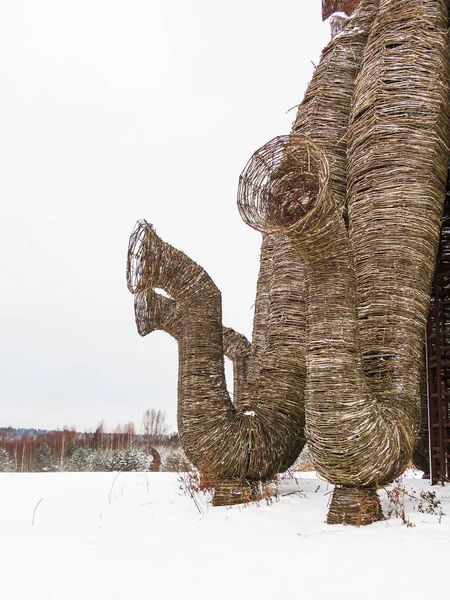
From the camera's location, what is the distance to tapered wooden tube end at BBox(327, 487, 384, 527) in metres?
3.93

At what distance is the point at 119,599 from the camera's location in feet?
8.13

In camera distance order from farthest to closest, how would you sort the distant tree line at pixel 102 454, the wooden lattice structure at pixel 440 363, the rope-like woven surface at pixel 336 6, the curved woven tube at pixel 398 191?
the distant tree line at pixel 102 454 → the rope-like woven surface at pixel 336 6 → the wooden lattice structure at pixel 440 363 → the curved woven tube at pixel 398 191

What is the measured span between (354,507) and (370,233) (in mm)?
2212

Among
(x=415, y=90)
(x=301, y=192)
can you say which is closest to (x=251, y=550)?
(x=301, y=192)

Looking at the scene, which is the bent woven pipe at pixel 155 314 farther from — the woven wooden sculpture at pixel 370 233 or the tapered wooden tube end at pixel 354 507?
the tapered wooden tube end at pixel 354 507

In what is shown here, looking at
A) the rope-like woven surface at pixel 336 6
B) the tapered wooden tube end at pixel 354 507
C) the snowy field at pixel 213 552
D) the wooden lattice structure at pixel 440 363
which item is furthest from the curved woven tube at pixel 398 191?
the rope-like woven surface at pixel 336 6

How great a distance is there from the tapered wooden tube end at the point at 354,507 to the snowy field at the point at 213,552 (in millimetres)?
92

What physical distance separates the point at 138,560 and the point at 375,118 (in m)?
4.01

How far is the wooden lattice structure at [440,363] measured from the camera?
6.21 m

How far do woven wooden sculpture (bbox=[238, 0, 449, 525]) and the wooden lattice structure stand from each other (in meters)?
1.51

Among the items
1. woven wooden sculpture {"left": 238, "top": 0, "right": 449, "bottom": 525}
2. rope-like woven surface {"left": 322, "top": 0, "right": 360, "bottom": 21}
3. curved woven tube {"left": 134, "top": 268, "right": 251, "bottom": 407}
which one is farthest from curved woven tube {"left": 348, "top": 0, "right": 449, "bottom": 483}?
rope-like woven surface {"left": 322, "top": 0, "right": 360, "bottom": 21}

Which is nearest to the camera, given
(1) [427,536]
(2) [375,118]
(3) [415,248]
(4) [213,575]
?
(4) [213,575]

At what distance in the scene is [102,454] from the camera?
61.2 feet

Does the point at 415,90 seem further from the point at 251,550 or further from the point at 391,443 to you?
the point at 251,550
